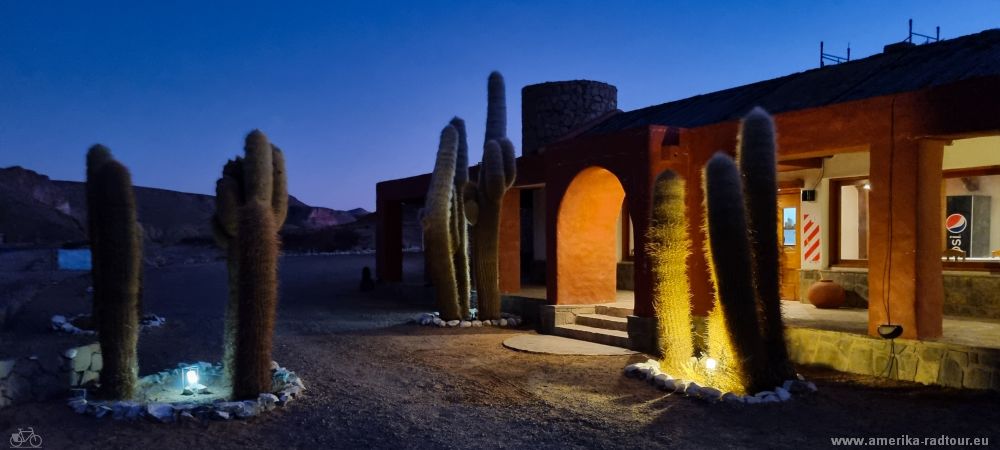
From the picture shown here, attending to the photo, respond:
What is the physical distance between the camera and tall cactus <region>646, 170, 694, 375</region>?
7.82 meters

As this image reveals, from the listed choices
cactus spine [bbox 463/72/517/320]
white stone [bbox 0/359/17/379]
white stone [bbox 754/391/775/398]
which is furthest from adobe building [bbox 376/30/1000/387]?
white stone [bbox 0/359/17/379]

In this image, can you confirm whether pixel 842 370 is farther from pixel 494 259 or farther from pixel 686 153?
pixel 494 259

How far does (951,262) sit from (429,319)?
26.3 feet

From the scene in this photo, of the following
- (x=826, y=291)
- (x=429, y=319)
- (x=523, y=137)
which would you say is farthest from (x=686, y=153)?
(x=523, y=137)

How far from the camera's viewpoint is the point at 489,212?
12.1 meters

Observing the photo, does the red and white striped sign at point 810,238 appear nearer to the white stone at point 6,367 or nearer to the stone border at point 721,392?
the stone border at point 721,392

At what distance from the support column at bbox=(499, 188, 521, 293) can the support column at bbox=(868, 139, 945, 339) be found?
783cm

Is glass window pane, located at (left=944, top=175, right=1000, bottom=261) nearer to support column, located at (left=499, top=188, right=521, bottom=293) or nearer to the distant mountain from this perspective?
support column, located at (left=499, top=188, right=521, bottom=293)

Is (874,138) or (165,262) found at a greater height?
(874,138)

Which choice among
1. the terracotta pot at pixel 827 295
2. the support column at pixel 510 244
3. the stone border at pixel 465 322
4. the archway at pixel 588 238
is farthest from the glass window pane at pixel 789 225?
the support column at pixel 510 244

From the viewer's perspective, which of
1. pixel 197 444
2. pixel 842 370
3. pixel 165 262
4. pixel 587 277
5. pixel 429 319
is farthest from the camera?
pixel 165 262

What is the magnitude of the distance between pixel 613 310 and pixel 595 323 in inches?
16.6

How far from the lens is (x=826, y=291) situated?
11.0 meters

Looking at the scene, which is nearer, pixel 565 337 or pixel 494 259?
pixel 565 337
